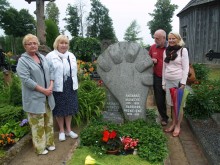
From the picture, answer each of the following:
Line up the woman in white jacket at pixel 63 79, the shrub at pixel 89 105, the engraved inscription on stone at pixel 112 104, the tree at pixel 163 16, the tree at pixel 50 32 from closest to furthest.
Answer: the woman in white jacket at pixel 63 79 → the engraved inscription on stone at pixel 112 104 → the shrub at pixel 89 105 → the tree at pixel 50 32 → the tree at pixel 163 16

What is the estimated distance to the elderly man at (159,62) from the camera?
15.3 feet

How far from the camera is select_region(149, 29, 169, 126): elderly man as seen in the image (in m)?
4.67

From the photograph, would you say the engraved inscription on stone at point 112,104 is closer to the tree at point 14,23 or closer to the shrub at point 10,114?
the shrub at point 10,114

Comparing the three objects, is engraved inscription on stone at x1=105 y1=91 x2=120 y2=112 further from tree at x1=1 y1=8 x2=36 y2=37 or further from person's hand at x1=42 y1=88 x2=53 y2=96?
tree at x1=1 y1=8 x2=36 y2=37

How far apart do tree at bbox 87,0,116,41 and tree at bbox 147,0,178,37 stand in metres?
6.74

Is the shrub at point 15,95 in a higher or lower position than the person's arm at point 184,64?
lower

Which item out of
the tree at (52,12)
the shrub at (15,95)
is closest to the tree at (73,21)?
the tree at (52,12)

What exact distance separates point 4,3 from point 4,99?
53047 mm

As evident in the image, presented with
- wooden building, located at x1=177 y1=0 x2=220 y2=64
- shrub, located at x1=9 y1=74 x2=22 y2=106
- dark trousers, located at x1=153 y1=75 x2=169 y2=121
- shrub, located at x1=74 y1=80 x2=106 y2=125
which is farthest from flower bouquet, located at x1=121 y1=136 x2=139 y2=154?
wooden building, located at x1=177 y1=0 x2=220 y2=64

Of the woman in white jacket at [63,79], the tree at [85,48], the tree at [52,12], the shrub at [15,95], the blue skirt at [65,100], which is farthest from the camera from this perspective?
the tree at [52,12]

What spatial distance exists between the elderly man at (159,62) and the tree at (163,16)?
30.6 meters

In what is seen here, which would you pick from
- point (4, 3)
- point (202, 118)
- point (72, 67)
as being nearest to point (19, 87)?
point (72, 67)

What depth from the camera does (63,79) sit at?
429 centimetres

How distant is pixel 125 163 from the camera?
3.38m
